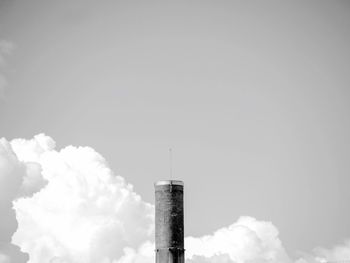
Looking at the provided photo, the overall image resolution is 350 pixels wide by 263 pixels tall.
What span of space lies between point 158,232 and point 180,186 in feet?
13.0

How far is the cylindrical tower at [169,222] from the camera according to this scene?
82.1 meters

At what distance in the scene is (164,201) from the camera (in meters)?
83.4

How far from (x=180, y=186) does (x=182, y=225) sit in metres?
3.02

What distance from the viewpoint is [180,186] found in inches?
3317

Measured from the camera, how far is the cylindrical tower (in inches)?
3233

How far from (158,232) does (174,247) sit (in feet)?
5.94

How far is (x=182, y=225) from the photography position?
3285 inches

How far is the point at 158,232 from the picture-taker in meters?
83.1

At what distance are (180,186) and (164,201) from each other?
6.06ft

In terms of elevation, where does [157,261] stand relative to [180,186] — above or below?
below

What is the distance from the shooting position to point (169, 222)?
8275cm

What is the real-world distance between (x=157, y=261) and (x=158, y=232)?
7.29 feet

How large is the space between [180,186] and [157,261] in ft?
19.9
